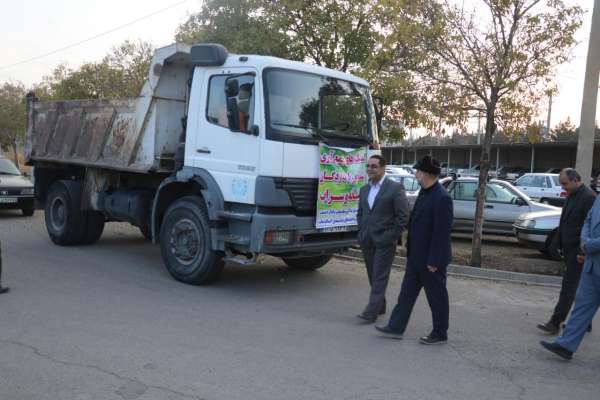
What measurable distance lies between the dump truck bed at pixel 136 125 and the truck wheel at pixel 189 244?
899 millimetres

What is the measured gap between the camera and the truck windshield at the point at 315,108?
22.6ft

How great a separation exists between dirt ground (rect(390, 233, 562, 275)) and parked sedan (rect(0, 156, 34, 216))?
9.23 m

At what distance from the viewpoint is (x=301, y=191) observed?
700 cm

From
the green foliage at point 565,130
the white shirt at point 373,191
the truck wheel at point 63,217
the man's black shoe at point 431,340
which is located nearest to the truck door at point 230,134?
the white shirt at point 373,191

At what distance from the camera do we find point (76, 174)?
11.1 m

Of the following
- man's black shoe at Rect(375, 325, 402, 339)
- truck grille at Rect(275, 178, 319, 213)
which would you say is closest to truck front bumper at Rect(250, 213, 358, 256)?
truck grille at Rect(275, 178, 319, 213)

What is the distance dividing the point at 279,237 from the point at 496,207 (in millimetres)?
7823

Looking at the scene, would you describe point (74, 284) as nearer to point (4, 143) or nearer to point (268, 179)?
point (268, 179)

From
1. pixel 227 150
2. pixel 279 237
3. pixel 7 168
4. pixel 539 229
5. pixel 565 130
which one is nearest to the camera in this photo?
pixel 279 237

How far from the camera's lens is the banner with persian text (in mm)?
7109

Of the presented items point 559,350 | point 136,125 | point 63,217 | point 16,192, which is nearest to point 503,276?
point 559,350

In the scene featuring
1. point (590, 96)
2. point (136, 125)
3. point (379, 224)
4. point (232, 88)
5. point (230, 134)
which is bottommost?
point (379, 224)

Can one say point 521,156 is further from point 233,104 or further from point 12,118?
point 233,104

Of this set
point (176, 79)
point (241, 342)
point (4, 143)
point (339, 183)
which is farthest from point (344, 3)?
point (4, 143)
